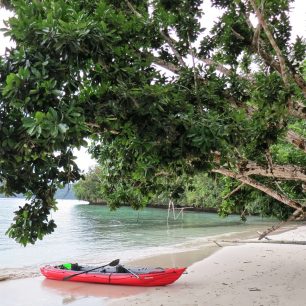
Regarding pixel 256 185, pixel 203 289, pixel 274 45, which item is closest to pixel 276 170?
pixel 256 185

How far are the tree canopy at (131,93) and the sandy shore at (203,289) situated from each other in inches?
121

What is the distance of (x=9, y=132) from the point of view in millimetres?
3562

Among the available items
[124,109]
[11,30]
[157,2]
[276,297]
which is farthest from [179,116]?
[276,297]

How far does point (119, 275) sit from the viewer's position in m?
11.2

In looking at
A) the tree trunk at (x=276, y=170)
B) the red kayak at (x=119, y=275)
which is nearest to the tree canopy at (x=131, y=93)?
the tree trunk at (x=276, y=170)

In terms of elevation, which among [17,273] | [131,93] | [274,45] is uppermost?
[274,45]

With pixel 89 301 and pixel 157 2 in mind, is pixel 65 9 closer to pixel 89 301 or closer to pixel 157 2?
pixel 157 2

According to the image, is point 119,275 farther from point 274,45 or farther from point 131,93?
point 131,93

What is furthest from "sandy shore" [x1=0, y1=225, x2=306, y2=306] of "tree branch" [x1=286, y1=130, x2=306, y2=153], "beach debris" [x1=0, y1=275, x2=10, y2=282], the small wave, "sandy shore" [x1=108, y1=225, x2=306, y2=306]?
"tree branch" [x1=286, y1=130, x2=306, y2=153]

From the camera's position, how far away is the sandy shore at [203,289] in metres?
9.19

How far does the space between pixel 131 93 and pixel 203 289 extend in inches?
307

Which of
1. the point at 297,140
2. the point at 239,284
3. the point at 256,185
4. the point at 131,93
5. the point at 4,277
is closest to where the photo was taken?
the point at 131,93

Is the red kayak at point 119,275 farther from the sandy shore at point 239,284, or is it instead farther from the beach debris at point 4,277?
the beach debris at point 4,277

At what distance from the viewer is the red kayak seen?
35.8 ft
